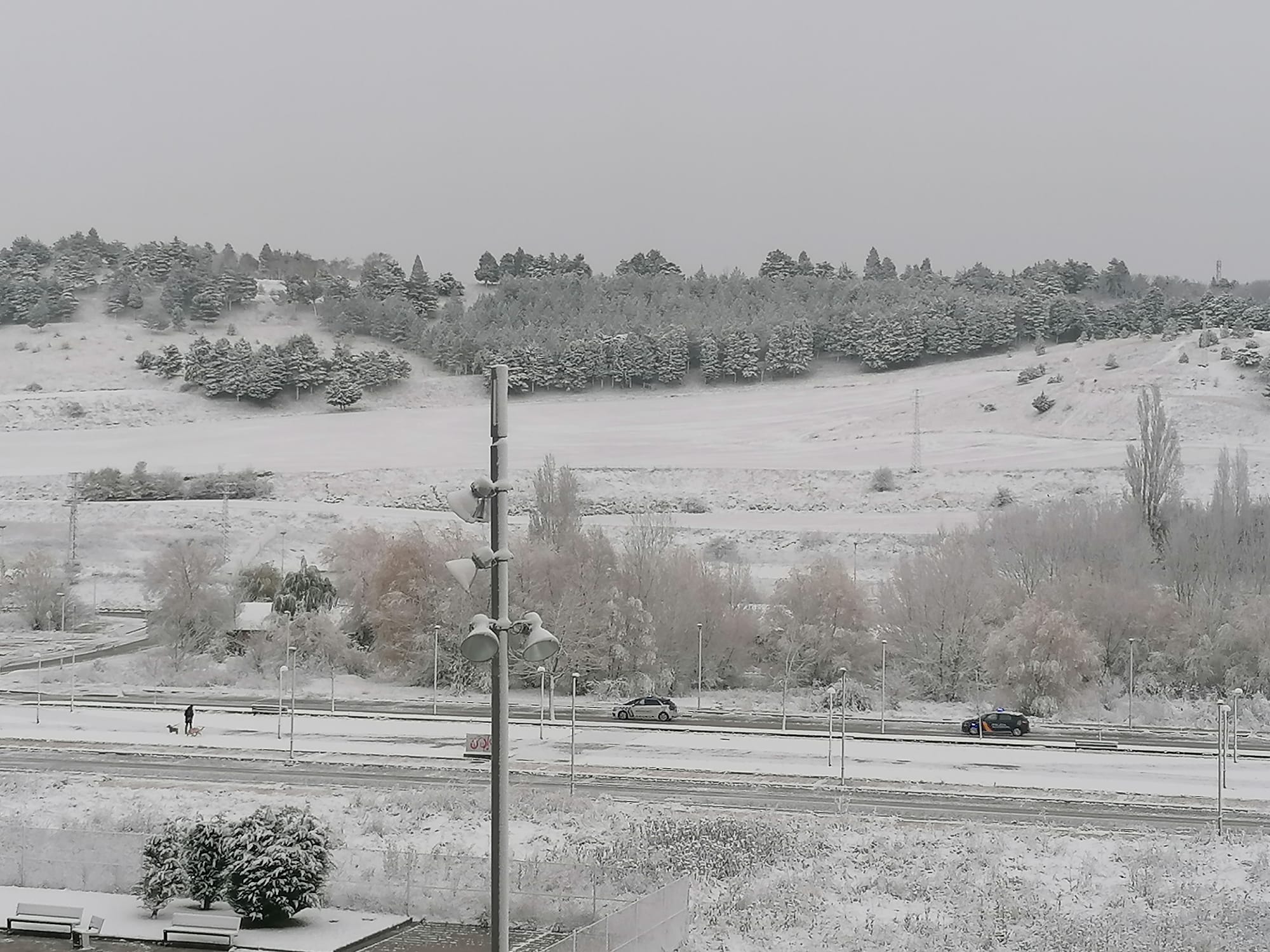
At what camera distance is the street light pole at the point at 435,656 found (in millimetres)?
60825

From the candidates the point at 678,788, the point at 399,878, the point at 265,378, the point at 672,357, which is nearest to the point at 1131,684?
the point at 678,788

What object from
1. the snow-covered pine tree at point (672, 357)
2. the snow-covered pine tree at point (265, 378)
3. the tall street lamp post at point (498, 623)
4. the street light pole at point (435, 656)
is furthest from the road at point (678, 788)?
the snow-covered pine tree at point (672, 357)

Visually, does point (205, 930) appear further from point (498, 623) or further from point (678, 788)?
point (678, 788)

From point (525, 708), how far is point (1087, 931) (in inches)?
1349

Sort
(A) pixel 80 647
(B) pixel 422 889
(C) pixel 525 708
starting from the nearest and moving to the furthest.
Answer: (B) pixel 422 889 < (C) pixel 525 708 < (A) pixel 80 647

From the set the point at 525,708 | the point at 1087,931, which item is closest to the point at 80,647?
the point at 525,708

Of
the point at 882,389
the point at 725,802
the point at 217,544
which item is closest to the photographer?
the point at 725,802

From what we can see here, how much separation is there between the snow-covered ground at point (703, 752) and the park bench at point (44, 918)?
753 inches

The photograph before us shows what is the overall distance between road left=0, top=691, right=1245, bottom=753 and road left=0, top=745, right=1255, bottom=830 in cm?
1158

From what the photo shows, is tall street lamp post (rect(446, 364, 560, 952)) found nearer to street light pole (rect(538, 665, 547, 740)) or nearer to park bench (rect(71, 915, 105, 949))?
park bench (rect(71, 915, 105, 949))

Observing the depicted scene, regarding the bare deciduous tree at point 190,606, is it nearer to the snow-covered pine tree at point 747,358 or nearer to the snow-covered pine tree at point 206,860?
the snow-covered pine tree at point 206,860

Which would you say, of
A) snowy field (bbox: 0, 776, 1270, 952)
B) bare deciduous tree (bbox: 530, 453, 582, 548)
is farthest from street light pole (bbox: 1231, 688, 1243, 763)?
bare deciduous tree (bbox: 530, 453, 582, 548)

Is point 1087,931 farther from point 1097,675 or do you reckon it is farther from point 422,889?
point 1097,675

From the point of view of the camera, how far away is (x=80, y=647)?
74.8 meters
